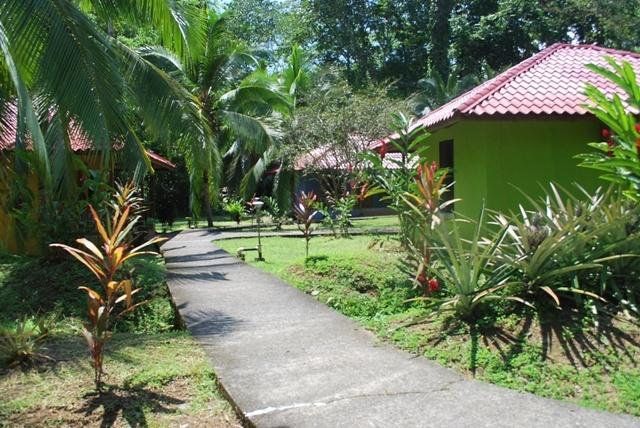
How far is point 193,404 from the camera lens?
14.8 feet

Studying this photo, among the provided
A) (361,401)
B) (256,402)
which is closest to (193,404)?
(256,402)

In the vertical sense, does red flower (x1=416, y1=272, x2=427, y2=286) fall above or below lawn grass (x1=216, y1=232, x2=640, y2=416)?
above

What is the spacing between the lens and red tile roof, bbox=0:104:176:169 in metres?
7.91

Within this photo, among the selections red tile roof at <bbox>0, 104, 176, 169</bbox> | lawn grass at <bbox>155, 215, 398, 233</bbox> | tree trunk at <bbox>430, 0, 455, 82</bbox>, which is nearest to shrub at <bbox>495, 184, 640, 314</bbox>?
red tile roof at <bbox>0, 104, 176, 169</bbox>

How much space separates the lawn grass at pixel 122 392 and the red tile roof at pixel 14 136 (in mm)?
3160

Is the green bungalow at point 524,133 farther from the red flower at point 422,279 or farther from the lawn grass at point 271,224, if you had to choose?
the lawn grass at point 271,224

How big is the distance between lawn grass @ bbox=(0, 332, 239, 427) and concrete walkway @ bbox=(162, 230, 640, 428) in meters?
0.21

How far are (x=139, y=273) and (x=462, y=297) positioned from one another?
19.5ft

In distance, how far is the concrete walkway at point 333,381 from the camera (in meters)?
3.97

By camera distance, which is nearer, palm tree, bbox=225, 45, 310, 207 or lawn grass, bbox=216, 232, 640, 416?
lawn grass, bbox=216, 232, 640, 416

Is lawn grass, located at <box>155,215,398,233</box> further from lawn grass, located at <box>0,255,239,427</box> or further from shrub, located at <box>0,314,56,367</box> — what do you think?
shrub, located at <box>0,314,56,367</box>

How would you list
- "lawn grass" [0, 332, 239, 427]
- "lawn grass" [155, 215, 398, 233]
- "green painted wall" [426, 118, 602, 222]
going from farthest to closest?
"lawn grass" [155, 215, 398, 233], "green painted wall" [426, 118, 602, 222], "lawn grass" [0, 332, 239, 427]

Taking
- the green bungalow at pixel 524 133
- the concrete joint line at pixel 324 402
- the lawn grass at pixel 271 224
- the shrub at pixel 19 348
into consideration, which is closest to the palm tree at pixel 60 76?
the shrub at pixel 19 348

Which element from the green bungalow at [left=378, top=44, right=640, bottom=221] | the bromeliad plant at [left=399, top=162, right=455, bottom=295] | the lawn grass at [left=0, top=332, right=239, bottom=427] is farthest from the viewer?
the green bungalow at [left=378, top=44, right=640, bottom=221]
